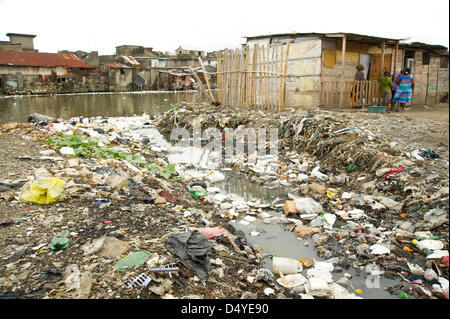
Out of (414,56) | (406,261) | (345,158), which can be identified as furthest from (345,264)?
(414,56)

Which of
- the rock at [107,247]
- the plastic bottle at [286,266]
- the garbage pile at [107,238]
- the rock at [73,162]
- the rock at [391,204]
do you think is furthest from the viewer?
the rock at [73,162]

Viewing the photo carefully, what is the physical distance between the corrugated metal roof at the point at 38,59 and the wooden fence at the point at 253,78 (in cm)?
2174

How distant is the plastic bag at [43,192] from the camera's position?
3.12 meters

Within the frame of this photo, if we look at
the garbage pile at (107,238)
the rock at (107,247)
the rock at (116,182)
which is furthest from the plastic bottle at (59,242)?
the rock at (116,182)

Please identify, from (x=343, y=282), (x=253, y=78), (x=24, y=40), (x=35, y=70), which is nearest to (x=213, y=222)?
(x=343, y=282)

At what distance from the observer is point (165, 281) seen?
6.87 ft

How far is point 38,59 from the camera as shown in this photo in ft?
86.2

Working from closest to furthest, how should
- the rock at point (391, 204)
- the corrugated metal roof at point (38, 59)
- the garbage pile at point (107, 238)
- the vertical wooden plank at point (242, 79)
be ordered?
the garbage pile at point (107, 238) < the rock at point (391, 204) < the vertical wooden plank at point (242, 79) < the corrugated metal roof at point (38, 59)

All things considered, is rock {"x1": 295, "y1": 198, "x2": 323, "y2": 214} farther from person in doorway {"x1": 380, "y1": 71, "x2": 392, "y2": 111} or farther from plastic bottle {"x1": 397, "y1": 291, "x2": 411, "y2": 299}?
person in doorway {"x1": 380, "y1": 71, "x2": 392, "y2": 111}

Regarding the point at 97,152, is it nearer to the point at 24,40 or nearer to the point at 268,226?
the point at 268,226

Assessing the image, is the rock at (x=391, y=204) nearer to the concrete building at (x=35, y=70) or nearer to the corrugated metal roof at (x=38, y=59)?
the concrete building at (x=35, y=70)

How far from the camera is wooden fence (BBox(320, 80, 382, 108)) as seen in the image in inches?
356

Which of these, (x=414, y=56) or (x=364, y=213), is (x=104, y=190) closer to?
(x=364, y=213)
